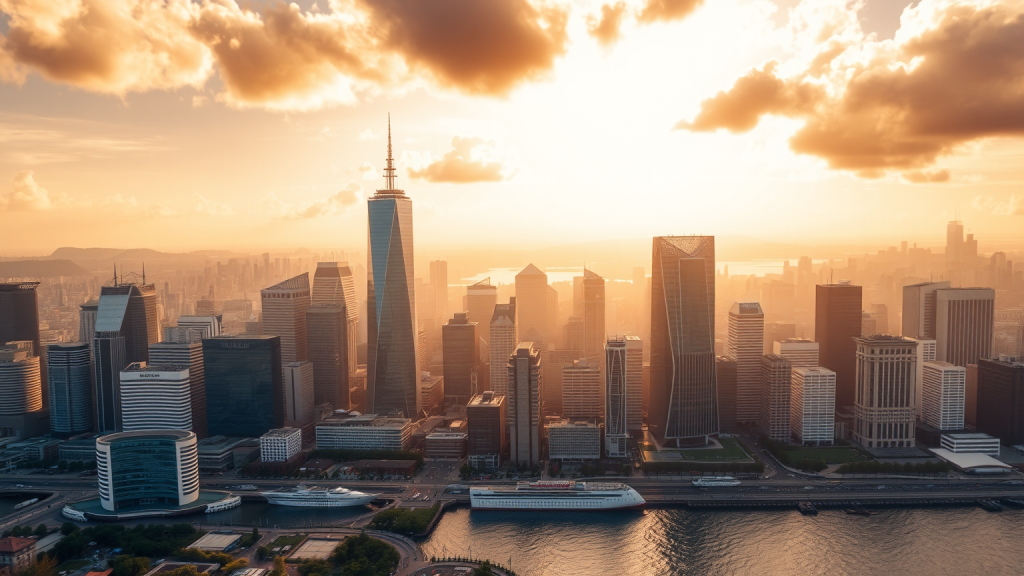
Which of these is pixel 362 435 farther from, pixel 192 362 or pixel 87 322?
pixel 87 322

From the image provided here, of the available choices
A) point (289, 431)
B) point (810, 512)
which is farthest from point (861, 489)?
point (289, 431)

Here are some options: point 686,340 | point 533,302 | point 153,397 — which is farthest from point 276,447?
point 533,302

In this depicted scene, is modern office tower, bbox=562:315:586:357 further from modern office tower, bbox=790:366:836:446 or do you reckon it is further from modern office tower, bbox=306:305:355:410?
modern office tower, bbox=790:366:836:446

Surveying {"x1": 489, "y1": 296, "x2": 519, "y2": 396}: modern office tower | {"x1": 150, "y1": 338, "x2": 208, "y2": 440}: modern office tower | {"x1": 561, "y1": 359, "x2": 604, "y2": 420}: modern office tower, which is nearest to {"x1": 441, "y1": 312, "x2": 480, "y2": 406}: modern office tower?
{"x1": 489, "y1": 296, "x2": 519, "y2": 396}: modern office tower

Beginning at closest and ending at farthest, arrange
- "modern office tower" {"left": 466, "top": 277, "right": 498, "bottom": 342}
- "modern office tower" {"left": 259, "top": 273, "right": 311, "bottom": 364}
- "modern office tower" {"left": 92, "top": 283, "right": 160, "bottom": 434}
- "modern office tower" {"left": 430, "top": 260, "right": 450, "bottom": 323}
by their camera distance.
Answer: "modern office tower" {"left": 92, "top": 283, "right": 160, "bottom": 434} < "modern office tower" {"left": 259, "top": 273, "right": 311, "bottom": 364} < "modern office tower" {"left": 466, "top": 277, "right": 498, "bottom": 342} < "modern office tower" {"left": 430, "top": 260, "right": 450, "bottom": 323}

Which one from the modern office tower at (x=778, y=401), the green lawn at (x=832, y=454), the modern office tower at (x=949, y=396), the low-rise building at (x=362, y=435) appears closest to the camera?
the green lawn at (x=832, y=454)

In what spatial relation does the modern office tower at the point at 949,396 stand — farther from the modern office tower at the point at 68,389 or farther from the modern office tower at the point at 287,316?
the modern office tower at the point at 68,389

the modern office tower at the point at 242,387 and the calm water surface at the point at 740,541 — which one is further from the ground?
the modern office tower at the point at 242,387

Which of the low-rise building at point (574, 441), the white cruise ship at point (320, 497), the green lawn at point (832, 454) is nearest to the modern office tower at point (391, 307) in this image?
the low-rise building at point (574, 441)
